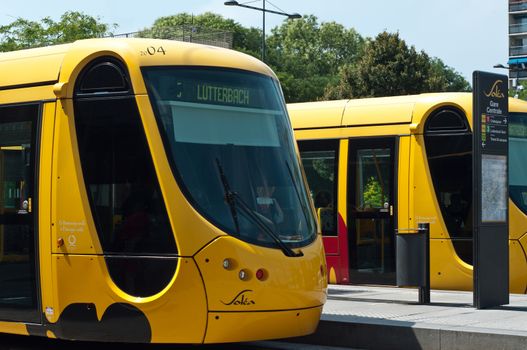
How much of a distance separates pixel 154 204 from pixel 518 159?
26.6 feet

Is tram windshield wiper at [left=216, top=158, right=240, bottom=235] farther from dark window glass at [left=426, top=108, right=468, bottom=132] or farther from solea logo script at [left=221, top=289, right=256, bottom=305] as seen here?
dark window glass at [left=426, top=108, right=468, bottom=132]

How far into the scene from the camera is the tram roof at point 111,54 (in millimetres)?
9562

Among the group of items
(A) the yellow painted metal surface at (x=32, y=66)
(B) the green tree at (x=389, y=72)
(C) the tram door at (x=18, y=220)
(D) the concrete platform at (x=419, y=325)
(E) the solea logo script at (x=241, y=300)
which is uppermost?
(B) the green tree at (x=389, y=72)

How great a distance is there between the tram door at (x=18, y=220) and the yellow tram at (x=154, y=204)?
17 millimetres

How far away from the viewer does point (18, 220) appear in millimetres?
10008

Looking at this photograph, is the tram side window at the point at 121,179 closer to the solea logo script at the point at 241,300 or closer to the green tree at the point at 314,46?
the solea logo script at the point at 241,300

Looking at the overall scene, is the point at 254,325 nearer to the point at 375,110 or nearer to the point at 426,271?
the point at 426,271

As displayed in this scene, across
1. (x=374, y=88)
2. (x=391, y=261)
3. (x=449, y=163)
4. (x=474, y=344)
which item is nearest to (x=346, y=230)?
(x=391, y=261)

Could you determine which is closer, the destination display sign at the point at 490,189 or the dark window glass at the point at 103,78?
the dark window glass at the point at 103,78

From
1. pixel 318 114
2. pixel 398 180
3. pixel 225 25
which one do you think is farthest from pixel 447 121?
pixel 225 25

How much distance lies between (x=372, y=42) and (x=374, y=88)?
270cm

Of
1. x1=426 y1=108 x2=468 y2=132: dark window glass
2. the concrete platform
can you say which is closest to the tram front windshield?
the concrete platform

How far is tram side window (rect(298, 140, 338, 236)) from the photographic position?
16188 millimetres

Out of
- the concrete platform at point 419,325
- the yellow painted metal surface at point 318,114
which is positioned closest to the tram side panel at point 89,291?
the concrete platform at point 419,325
